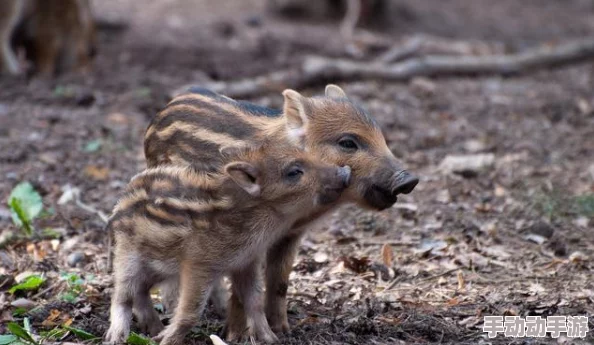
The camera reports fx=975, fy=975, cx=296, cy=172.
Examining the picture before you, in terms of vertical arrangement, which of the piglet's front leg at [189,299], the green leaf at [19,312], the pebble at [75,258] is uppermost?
the piglet's front leg at [189,299]

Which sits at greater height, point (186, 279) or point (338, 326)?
point (186, 279)

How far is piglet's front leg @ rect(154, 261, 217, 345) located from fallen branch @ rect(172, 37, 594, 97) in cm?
528

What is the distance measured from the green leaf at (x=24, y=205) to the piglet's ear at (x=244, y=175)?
2.12 m

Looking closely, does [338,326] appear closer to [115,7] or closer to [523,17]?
[115,7]

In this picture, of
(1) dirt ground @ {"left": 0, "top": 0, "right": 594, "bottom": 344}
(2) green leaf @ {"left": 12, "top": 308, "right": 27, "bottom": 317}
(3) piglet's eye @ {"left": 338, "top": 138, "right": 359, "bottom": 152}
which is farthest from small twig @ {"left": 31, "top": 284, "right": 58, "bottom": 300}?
(3) piglet's eye @ {"left": 338, "top": 138, "right": 359, "bottom": 152}

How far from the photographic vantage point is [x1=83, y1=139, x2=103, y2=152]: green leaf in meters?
7.97

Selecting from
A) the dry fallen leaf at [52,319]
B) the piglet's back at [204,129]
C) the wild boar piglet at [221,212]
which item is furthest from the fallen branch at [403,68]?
the wild boar piglet at [221,212]

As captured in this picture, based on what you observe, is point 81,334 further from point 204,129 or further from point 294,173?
point 294,173

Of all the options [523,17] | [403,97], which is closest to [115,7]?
[403,97]

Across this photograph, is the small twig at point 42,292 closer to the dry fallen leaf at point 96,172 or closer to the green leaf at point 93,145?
the dry fallen leaf at point 96,172

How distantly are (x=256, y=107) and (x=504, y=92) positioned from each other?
665cm

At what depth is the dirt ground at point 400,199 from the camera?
198 inches

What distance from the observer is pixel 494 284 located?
5.49 meters

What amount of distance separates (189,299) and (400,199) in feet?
9.53
